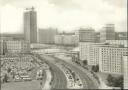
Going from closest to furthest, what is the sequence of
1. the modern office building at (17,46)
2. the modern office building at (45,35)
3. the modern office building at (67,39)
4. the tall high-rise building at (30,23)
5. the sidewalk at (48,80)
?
1. the sidewalk at (48,80)
2. the tall high-rise building at (30,23)
3. the modern office building at (17,46)
4. the modern office building at (45,35)
5. the modern office building at (67,39)

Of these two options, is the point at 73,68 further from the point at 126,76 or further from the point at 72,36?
the point at 72,36

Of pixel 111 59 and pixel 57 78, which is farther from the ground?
pixel 111 59

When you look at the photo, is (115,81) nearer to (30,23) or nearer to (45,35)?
(30,23)

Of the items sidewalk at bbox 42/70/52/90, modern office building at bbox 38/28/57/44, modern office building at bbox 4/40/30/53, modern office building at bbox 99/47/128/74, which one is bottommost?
sidewalk at bbox 42/70/52/90

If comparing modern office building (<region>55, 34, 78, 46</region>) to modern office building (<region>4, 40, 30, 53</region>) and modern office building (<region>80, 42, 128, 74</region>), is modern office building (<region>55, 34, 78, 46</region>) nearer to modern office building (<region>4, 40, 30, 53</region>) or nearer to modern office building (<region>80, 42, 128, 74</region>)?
modern office building (<region>4, 40, 30, 53</region>)

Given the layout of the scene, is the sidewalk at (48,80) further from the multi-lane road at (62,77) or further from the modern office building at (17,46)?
the modern office building at (17,46)

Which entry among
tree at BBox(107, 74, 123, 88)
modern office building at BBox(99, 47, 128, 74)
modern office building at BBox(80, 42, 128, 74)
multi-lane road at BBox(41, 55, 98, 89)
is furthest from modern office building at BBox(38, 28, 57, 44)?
tree at BBox(107, 74, 123, 88)

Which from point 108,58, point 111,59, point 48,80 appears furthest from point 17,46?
point 48,80

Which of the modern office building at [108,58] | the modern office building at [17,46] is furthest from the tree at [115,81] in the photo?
the modern office building at [17,46]

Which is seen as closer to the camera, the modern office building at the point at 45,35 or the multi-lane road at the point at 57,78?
the multi-lane road at the point at 57,78

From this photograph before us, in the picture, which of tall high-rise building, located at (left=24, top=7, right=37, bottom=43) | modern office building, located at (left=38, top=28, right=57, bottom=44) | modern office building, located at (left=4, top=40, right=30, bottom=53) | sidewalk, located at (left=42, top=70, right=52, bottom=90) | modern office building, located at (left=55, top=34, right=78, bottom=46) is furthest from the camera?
modern office building, located at (left=55, top=34, right=78, bottom=46)

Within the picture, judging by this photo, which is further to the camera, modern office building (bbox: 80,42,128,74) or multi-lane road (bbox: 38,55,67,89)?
modern office building (bbox: 80,42,128,74)
